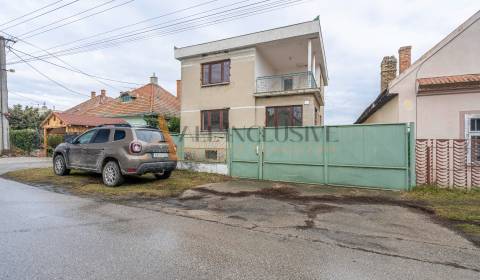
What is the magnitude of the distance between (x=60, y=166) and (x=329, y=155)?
9.72 meters

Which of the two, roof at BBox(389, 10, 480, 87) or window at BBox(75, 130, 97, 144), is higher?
roof at BBox(389, 10, 480, 87)

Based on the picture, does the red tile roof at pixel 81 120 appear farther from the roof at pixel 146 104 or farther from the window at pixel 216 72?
the window at pixel 216 72

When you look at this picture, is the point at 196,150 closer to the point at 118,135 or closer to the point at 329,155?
the point at 118,135

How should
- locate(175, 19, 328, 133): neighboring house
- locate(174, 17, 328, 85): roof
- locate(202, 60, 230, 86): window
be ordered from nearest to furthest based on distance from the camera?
locate(174, 17, 328, 85): roof < locate(175, 19, 328, 133): neighboring house < locate(202, 60, 230, 86): window

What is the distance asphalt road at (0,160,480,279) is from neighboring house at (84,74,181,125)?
730 inches

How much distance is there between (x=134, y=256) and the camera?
3422mm

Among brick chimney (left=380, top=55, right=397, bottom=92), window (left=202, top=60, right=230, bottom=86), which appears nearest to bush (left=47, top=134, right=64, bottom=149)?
window (left=202, top=60, right=230, bottom=86)

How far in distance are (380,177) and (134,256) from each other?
23.9 ft

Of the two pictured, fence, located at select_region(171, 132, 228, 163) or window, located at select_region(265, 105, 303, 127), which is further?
window, located at select_region(265, 105, 303, 127)

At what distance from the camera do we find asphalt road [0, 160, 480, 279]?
3.00 meters

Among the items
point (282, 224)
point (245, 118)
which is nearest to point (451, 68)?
point (282, 224)

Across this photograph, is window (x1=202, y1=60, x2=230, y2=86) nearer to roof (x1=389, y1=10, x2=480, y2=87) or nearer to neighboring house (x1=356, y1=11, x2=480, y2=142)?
neighboring house (x1=356, y1=11, x2=480, y2=142)

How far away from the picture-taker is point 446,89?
880 centimetres

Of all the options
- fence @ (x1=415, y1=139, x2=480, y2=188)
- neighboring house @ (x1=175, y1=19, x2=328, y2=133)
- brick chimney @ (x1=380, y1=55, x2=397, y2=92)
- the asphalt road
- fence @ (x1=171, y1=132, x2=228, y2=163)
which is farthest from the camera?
brick chimney @ (x1=380, y1=55, x2=397, y2=92)
